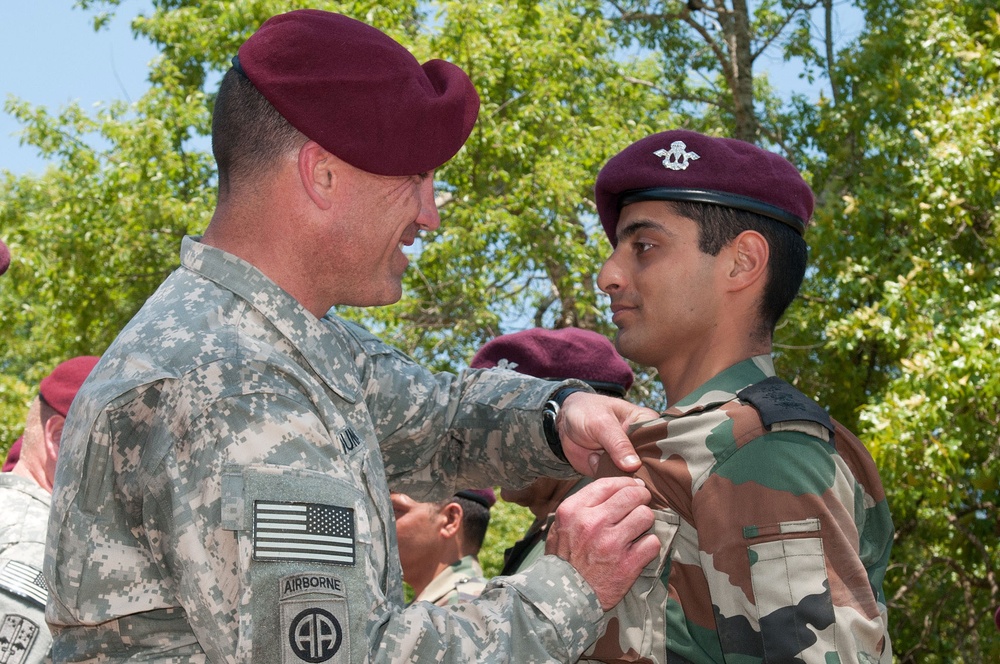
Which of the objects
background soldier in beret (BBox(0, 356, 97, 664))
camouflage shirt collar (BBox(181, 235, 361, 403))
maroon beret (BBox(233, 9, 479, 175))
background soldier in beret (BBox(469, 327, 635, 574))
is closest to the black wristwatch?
camouflage shirt collar (BBox(181, 235, 361, 403))

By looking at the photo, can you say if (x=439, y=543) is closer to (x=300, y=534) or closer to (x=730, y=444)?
(x=730, y=444)

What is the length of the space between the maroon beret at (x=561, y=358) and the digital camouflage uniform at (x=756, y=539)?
6.02 feet

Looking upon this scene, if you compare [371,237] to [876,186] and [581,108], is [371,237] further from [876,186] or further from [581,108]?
[581,108]

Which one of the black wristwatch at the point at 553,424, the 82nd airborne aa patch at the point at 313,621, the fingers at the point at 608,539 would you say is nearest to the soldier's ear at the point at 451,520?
the black wristwatch at the point at 553,424

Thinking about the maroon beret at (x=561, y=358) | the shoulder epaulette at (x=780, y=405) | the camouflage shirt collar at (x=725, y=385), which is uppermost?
the maroon beret at (x=561, y=358)

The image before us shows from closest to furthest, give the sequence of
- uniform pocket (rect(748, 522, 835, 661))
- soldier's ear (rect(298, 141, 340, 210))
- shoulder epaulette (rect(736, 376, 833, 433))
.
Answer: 1. uniform pocket (rect(748, 522, 835, 661))
2. shoulder epaulette (rect(736, 376, 833, 433))
3. soldier's ear (rect(298, 141, 340, 210))

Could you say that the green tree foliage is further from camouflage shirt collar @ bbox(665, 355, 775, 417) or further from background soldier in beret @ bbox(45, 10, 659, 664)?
background soldier in beret @ bbox(45, 10, 659, 664)

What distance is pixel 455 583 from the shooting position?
526 cm

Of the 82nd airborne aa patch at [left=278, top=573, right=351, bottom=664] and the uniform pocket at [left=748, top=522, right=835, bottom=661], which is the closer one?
the 82nd airborne aa patch at [left=278, top=573, right=351, bottom=664]

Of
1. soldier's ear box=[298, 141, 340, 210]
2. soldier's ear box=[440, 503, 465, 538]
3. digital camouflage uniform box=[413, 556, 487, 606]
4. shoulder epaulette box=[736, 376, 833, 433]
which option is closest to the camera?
shoulder epaulette box=[736, 376, 833, 433]

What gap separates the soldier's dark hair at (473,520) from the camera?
18.7 feet

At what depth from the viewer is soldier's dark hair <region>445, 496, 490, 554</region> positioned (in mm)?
5703

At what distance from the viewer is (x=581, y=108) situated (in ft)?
46.9

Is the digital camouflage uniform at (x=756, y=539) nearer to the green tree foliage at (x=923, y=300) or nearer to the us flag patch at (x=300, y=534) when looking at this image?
the us flag patch at (x=300, y=534)
